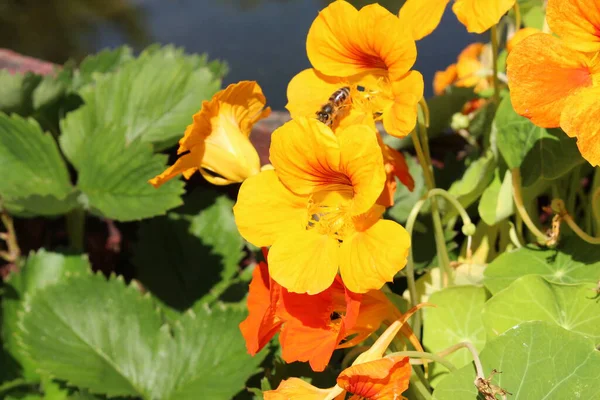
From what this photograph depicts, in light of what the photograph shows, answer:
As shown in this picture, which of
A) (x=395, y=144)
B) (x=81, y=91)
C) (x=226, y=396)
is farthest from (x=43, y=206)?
(x=395, y=144)

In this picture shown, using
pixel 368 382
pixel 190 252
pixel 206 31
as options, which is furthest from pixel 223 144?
pixel 206 31

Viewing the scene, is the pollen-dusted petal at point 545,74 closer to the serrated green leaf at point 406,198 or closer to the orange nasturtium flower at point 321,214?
the orange nasturtium flower at point 321,214

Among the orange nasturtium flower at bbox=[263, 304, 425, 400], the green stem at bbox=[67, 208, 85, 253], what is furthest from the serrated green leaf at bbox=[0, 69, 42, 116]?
the orange nasturtium flower at bbox=[263, 304, 425, 400]

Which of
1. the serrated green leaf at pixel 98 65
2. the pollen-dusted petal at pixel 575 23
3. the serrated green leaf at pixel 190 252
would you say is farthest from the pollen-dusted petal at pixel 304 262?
the serrated green leaf at pixel 98 65

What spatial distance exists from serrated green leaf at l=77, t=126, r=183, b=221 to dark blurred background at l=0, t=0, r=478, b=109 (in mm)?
349

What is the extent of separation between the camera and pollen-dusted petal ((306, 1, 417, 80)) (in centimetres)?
50

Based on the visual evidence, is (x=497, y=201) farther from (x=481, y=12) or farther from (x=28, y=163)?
(x=28, y=163)

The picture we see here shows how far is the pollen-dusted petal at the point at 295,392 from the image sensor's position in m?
0.44

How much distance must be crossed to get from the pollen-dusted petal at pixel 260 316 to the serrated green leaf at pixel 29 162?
41 centimetres

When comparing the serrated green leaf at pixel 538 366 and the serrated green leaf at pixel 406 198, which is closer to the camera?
the serrated green leaf at pixel 538 366

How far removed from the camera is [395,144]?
854 millimetres

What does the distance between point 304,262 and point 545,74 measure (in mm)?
213

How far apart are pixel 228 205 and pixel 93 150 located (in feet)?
0.66

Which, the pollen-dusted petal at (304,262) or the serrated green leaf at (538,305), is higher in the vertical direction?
the pollen-dusted petal at (304,262)
